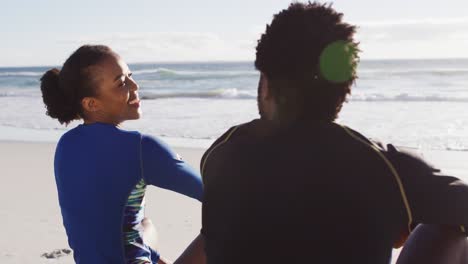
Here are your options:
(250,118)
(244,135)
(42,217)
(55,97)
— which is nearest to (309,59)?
(244,135)

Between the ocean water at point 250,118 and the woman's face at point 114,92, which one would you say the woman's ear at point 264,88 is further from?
the ocean water at point 250,118

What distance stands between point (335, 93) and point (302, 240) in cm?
37

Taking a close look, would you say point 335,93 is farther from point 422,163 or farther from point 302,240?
point 302,240

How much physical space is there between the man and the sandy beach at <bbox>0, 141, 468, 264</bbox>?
92.0 inches

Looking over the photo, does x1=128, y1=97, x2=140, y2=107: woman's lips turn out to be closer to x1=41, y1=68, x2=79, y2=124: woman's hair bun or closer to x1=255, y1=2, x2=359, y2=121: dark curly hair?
x1=41, y1=68, x2=79, y2=124: woman's hair bun

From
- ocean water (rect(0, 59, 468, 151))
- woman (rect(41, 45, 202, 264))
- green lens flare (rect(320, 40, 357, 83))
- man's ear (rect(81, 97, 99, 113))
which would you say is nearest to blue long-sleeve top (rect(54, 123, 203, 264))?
woman (rect(41, 45, 202, 264))

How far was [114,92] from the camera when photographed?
2299 mm

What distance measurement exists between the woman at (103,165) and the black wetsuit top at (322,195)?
0.44 metres

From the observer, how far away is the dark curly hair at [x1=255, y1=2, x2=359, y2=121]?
156 cm

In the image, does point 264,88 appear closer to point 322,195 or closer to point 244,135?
point 244,135

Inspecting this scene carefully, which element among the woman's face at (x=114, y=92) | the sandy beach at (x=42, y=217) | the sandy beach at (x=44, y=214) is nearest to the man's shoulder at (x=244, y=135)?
the woman's face at (x=114, y=92)

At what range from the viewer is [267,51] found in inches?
63.4

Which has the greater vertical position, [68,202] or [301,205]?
[301,205]

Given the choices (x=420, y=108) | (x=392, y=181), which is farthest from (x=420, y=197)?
(x=420, y=108)
